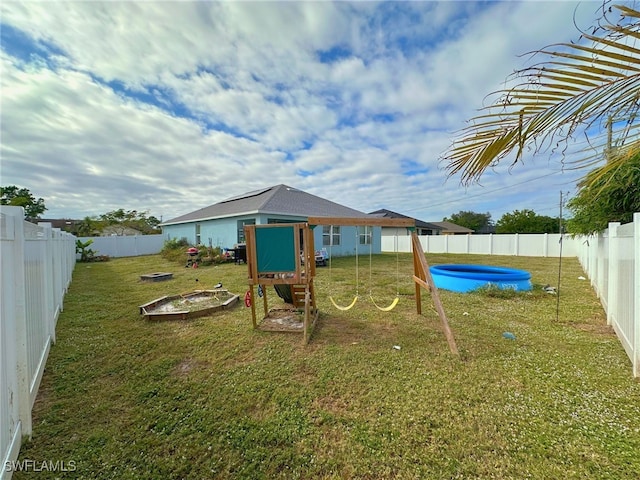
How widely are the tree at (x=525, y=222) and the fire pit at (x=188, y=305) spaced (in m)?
35.7

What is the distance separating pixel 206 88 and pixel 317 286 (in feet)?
22.5

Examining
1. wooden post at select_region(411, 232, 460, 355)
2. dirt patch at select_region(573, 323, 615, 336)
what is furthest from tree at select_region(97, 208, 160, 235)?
dirt patch at select_region(573, 323, 615, 336)

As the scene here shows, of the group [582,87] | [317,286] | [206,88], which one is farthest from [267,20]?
[317,286]

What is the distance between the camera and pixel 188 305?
6.09 m

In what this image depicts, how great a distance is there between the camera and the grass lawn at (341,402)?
6.21 feet

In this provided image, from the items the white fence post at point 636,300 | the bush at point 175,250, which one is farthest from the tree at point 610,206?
the bush at point 175,250

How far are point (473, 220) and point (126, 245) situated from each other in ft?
179

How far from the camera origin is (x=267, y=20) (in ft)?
17.7

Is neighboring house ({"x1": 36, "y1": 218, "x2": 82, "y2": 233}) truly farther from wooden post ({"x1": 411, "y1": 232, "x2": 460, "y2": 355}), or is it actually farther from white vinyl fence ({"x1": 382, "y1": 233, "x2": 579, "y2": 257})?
white vinyl fence ({"x1": 382, "y1": 233, "x2": 579, "y2": 257})

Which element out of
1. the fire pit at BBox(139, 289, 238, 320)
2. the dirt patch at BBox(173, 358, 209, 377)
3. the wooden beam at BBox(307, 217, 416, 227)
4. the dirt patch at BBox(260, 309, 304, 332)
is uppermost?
the wooden beam at BBox(307, 217, 416, 227)

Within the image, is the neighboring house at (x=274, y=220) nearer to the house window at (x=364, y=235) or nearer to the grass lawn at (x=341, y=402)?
the house window at (x=364, y=235)

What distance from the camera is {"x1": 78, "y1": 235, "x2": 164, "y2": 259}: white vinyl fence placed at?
19094 millimetres

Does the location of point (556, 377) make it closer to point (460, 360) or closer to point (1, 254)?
point (460, 360)

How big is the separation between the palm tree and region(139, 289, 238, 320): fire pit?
17.7 ft
